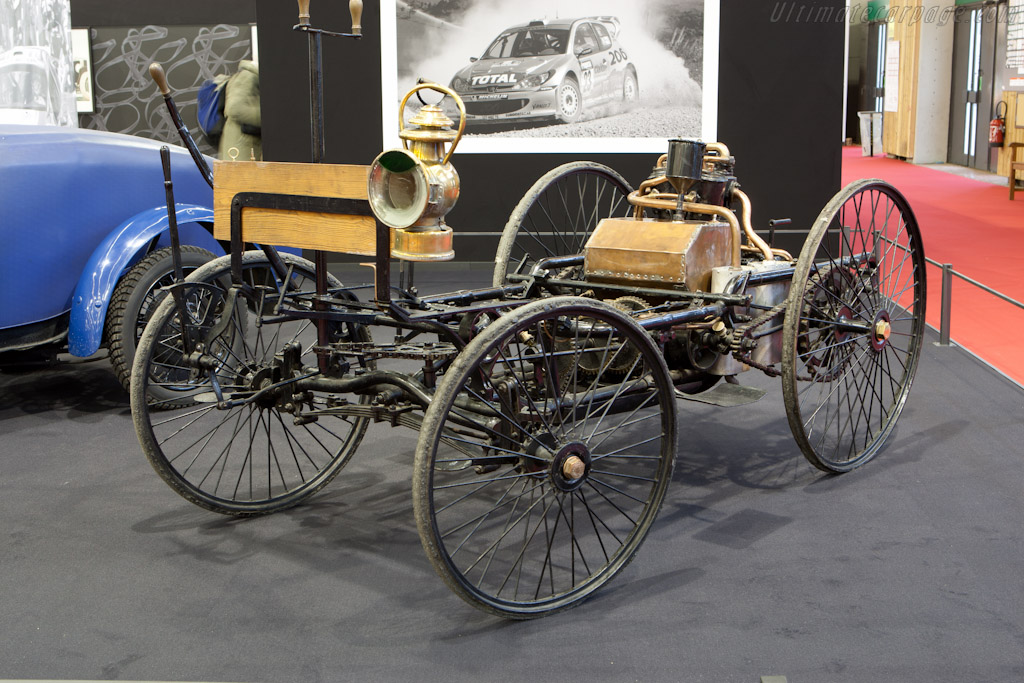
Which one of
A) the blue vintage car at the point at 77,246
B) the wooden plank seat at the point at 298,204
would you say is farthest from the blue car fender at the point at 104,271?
the wooden plank seat at the point at 298,204

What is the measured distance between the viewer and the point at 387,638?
2.78 metres

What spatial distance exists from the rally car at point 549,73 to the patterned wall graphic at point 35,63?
2888 millimetres

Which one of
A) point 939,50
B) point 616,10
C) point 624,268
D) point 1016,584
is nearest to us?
point 1016,584

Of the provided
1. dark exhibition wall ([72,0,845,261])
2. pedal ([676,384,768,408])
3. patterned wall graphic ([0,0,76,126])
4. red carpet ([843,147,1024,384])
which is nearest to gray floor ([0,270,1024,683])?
pedal ([676,384,768,408])

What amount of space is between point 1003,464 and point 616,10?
4.87 metres

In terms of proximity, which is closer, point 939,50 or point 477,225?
point 477,225

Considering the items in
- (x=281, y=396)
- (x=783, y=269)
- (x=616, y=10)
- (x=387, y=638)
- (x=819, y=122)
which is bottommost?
(x=387, y=638)

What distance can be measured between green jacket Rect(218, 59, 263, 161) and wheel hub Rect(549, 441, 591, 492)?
19.9 ft

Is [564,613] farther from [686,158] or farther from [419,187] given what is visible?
[686,158]

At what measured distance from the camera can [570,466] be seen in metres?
2.90

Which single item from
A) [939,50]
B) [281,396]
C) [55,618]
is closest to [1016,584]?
[281,396]

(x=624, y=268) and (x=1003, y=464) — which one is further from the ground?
(x=624, y=268)

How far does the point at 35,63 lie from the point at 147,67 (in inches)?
276

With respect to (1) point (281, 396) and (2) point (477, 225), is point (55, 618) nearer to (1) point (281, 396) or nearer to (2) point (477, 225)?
(1) point (281, 396)
